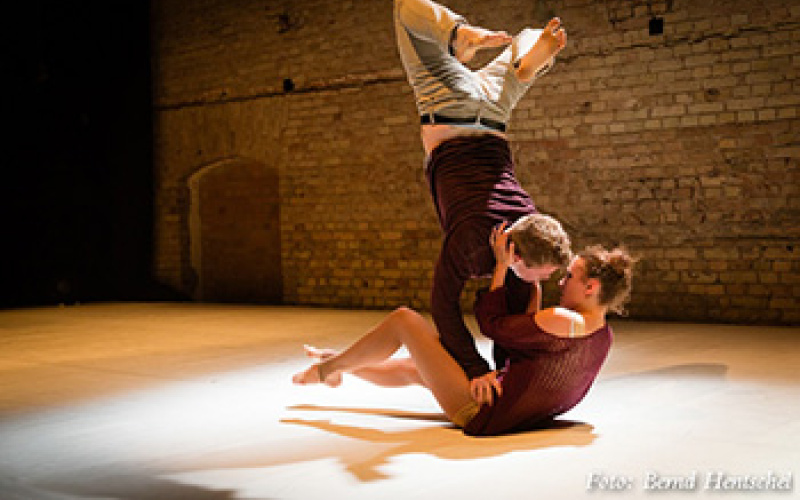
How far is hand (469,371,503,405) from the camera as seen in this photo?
2.90 metres

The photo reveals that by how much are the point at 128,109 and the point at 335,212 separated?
3131 mm

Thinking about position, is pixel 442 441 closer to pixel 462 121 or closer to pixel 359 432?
pixel 359 432

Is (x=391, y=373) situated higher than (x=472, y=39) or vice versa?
(x=472, y=39)

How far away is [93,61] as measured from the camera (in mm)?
9633

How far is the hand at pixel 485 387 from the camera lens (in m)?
2.90

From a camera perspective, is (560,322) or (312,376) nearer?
(560,322)

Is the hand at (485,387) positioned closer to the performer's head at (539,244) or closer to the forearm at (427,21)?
the performer's head at (539,244)

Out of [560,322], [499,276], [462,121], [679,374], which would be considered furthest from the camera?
[679,374]

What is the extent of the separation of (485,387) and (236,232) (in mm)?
7329

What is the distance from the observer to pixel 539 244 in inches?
111

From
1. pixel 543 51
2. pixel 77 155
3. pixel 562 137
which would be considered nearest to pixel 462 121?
pixel 543 51

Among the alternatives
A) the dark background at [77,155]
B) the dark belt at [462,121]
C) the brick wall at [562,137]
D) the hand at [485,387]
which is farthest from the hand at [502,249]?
the dark background at [77,155]

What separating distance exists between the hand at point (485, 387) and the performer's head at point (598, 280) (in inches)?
14.6

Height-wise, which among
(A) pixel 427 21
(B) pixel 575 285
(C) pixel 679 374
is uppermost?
(A) pixel 427 21
